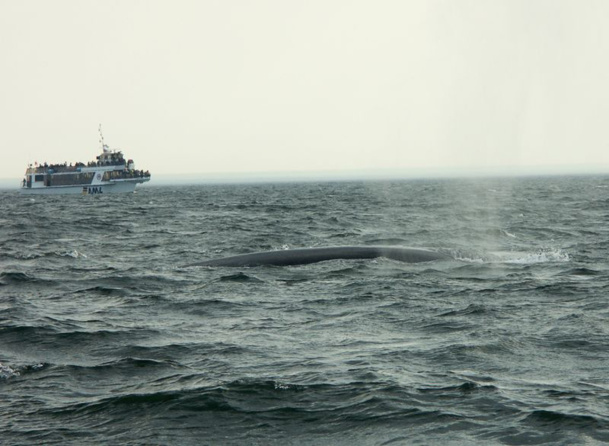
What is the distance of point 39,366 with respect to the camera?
11250 millimetres

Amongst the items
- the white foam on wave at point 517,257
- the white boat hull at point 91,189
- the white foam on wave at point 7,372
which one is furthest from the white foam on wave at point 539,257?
the white boat hull at point 91,189

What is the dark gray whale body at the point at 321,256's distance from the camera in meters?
22.4

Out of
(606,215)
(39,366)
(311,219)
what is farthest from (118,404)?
(606,215)

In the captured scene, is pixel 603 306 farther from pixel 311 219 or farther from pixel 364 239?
pixel 311 219

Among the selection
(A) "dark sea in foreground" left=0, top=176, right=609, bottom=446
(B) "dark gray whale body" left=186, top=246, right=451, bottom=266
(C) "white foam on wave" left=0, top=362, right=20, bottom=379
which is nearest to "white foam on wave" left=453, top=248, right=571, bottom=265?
(A) "dark sea in foreground" left=0, top=176, right=609, bottom=446

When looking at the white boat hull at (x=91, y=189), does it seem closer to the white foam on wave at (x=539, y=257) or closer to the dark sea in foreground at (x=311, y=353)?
the dark sea in foreground at (x=311, y=353)

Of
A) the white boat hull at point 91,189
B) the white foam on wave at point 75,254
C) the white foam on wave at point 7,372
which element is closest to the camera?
the white foam on wave at point 7,372

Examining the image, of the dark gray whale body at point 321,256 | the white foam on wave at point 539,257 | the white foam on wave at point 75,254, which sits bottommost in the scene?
the white foam on wave at point 539,257

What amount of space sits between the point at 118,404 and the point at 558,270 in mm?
15190

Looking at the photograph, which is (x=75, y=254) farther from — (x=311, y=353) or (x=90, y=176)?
(x=90, y=176)

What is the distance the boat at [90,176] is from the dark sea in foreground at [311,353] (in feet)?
388

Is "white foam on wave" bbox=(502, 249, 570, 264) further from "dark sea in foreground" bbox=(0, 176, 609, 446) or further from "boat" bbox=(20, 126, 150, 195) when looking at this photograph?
"boat" bbox=(20, 126, 150, 195)

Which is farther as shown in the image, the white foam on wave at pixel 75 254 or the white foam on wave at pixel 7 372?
the white foam on wave at pixel 75 254

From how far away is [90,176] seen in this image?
455 ft
